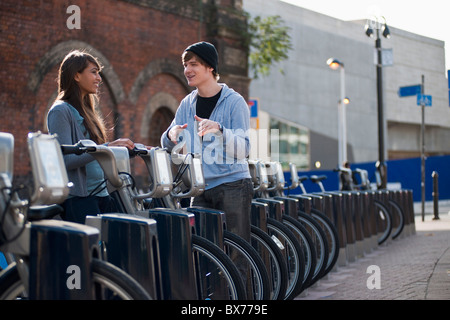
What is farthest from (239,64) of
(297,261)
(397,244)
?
(297,261)

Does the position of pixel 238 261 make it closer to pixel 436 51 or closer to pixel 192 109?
pixel 192 109

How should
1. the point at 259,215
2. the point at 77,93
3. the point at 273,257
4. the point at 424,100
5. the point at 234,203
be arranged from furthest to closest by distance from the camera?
the point at 424,100, the point at 259,215, the point at 273,257, the point at 234,203, the point at 77,93

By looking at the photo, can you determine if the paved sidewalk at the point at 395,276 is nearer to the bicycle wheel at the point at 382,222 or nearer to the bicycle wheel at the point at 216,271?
the bicycle wheel at the point at 382,222

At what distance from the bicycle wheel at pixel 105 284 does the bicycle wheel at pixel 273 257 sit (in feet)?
7.88

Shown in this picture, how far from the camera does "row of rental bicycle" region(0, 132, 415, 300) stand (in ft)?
10.4

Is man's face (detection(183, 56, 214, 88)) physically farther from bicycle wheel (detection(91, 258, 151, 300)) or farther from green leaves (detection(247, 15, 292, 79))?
green leaves (detection(247, 15, 292, 79))

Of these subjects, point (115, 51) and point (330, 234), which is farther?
point (115, 51)

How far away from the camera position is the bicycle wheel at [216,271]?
4215mm

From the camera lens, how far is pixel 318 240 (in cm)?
777

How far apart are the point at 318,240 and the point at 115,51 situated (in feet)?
35.2

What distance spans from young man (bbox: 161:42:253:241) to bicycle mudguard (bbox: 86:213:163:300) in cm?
142

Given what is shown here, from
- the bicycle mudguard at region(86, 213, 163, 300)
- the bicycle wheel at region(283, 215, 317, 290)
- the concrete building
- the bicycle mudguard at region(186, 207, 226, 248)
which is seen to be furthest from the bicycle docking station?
the concrete building

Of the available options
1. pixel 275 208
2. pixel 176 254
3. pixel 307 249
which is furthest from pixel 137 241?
pixel 307 249

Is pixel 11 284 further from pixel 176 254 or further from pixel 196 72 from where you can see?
pixel 196 72
